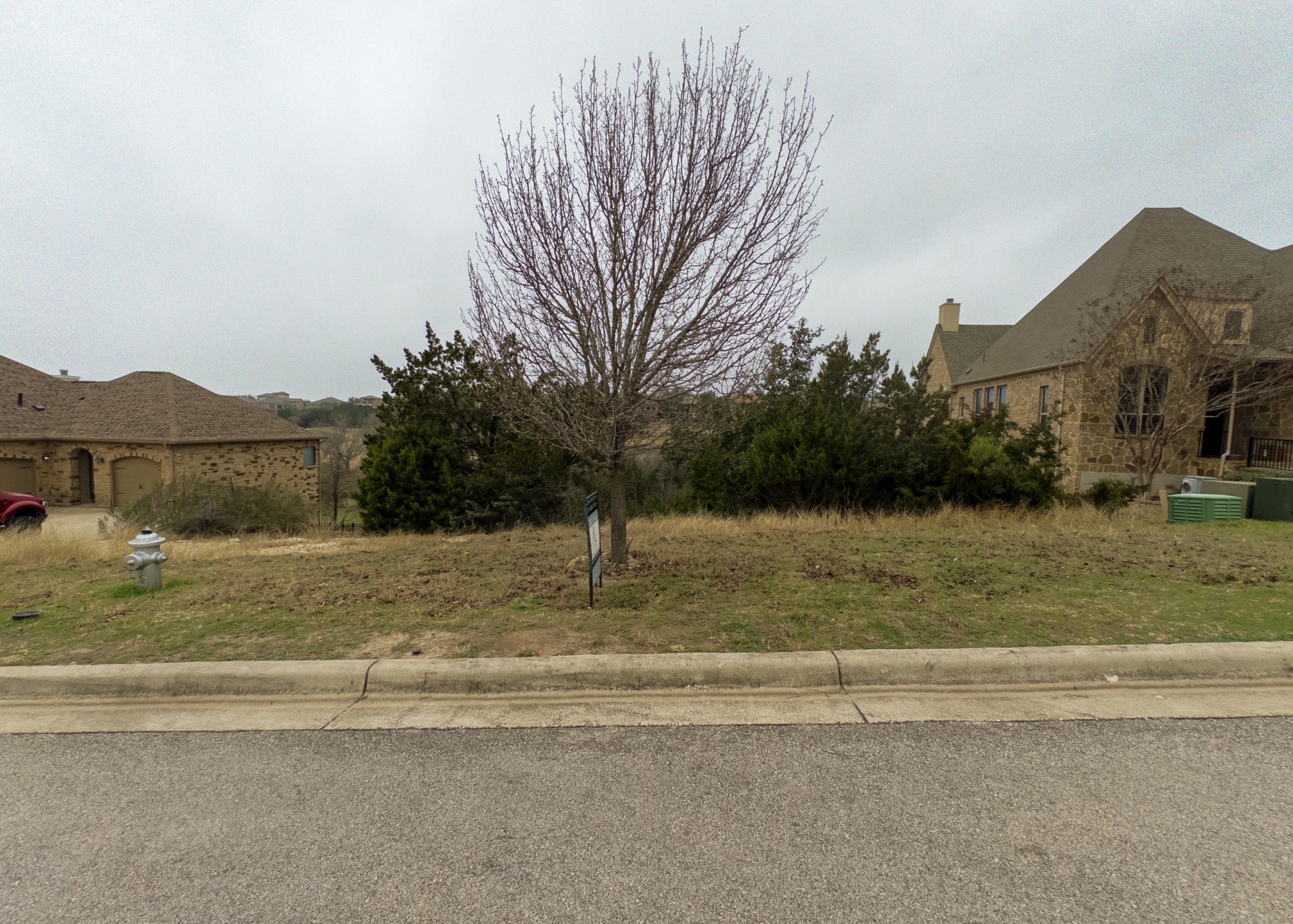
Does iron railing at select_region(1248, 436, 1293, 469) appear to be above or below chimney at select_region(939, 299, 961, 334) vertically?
below

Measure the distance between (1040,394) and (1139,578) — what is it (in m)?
19.5

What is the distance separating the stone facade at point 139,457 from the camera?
88.4 feet

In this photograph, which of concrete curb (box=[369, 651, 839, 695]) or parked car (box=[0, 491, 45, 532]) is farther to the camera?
parked car (box=[0, 491, 45, 532])

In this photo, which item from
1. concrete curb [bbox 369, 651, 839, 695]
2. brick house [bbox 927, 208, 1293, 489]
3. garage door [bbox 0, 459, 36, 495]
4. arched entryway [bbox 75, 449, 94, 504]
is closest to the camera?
concrete curb [bbox 369, 651, 839, 695]

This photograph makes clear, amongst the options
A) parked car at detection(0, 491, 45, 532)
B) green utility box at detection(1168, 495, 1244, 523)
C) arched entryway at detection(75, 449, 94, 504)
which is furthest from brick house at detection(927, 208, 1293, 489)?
arched entryway at detection(75, 449, 94, 504)

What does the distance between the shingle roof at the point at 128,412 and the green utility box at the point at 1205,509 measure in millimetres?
32696

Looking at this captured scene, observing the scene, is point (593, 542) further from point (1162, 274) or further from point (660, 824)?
point (1162, 274)

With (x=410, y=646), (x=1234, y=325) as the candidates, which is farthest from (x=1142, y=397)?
(x=410, y=646)

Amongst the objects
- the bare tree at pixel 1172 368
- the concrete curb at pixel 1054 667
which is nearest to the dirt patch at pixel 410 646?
the concrete curb at pixel 1054 667

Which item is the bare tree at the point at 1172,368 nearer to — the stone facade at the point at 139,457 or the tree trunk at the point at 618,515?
the tree trunk at the point at 618,515

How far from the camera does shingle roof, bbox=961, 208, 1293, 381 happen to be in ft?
64.6

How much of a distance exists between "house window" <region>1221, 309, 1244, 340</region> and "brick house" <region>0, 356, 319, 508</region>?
116ft

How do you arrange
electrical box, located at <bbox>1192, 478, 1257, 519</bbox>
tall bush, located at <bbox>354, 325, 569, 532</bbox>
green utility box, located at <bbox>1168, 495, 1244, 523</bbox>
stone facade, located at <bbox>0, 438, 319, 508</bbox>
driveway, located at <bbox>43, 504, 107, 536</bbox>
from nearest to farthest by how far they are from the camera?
green utility box, located at <bbox>1168, 495, 1244, 523</bbox>
electrical box, located at <bbox>1192, 478, 1257, 519</bbox>
tall bush, located at <bbox>354, 325, 569, 532</bbox>
driveway, located at <bbox>43, 504, 107, 536</bbox>
stone facade, located at <bbox>0, 438, 319, 508</bbox>

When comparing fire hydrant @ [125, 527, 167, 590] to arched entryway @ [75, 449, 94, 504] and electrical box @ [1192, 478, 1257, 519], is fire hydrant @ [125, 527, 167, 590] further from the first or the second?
arched entryway @ [75, 449, 94, 504]
